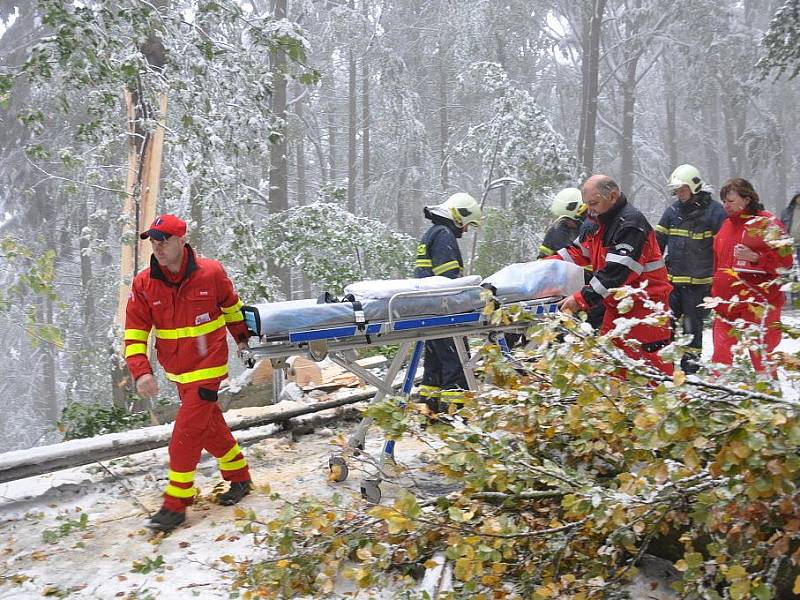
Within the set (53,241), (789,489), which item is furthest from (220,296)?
(53,241)

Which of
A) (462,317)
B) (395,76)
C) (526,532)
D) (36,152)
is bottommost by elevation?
(526,532)

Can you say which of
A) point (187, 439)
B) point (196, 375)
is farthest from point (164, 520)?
point (196, 375)

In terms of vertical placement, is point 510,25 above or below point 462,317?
above

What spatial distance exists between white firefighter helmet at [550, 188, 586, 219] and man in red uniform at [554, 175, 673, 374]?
6.31 ft

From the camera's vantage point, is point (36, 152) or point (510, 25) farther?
point (510, 25)

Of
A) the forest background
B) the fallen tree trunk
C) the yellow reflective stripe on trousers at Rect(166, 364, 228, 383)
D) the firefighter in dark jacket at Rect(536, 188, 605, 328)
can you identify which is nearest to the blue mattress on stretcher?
the yellow reflective stripe on trousers at Rect(166, 364, 228, 383)

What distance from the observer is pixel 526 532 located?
2.84 metres

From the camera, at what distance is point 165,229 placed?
14.0ft

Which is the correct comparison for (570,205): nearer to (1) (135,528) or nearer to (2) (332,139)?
(1) (135,528)

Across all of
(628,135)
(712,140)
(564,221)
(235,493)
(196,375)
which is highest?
(712,140)

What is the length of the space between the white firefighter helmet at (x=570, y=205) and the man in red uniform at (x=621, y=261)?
1922 mm

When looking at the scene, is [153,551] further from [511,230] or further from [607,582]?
[511,230]

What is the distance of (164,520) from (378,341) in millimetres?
1651

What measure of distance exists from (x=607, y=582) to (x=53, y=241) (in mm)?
19839
